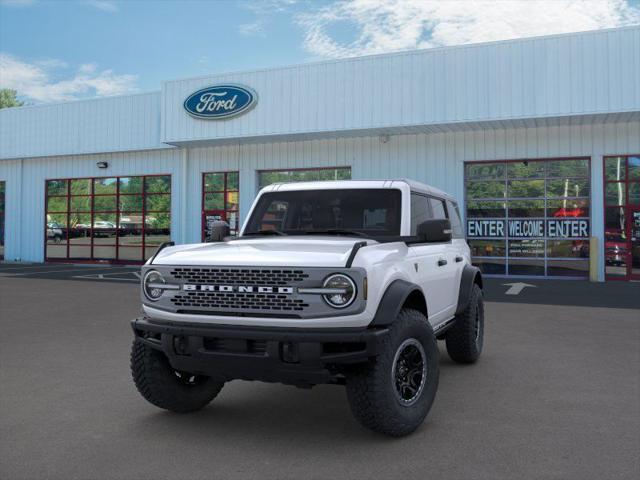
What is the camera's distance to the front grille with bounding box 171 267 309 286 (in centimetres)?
376

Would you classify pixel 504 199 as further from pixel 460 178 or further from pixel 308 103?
pixel 308 103

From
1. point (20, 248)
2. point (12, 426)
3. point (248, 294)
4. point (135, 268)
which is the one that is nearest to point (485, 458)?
point (248, 294)

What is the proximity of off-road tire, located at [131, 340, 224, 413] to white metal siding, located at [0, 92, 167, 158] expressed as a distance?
A: 755 inches

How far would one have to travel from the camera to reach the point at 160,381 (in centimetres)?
434

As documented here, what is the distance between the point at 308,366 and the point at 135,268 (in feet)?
66.8

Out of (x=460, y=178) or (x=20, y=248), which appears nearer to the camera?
(x=460, y=178)

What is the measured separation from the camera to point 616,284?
1599 centimetres

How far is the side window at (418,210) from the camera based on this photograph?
5.11 metres

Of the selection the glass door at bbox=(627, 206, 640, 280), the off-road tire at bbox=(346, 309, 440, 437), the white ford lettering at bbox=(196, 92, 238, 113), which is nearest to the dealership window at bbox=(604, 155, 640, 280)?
the glass door at bbox=(627, 206, 640, 280)

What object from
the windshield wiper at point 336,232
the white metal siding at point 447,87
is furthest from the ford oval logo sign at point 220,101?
the windshield wiper at point 336,232

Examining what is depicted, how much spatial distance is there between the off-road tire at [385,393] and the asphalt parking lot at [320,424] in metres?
0.15

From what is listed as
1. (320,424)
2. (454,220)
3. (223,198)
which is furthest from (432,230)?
(223,198)

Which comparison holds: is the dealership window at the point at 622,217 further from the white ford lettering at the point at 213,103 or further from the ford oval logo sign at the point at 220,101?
the white ford lettering at the point at 213,103

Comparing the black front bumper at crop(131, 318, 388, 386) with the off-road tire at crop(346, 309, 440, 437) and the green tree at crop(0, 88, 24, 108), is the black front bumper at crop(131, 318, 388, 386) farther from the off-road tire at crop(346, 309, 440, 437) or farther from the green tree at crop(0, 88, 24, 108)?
the green tree at crop(0, 88, 24, 108)
